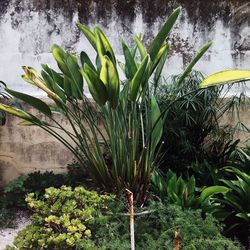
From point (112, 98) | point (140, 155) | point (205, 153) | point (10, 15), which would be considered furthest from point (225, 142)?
point (10, 15)

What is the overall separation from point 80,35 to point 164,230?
8.41ft

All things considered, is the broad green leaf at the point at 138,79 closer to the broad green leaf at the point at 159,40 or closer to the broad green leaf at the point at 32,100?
the broad green leaf at the point at 159,40

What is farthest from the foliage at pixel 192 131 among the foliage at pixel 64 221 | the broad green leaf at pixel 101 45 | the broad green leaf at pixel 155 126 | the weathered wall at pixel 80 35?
the foliage at pixel 64 221

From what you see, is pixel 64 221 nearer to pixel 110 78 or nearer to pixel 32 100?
pixel 110 78

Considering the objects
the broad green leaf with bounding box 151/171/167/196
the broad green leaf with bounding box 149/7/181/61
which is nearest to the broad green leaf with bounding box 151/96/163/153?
the broad green leaf with bounding box 151/171/167/196

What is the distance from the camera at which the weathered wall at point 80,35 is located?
4.44m

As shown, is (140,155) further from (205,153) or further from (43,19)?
(43,19)

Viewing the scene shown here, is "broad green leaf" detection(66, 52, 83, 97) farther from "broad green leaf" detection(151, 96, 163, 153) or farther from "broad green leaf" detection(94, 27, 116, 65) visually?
"broad green leaf" detection(151, 96, 163, 153)

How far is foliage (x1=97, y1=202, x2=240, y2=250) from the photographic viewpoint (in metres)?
2.60

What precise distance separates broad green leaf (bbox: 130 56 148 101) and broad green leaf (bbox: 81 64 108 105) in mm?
218

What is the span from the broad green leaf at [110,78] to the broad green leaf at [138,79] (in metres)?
0.12

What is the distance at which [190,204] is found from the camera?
3.12 metres

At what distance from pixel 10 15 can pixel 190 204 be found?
2965 mm

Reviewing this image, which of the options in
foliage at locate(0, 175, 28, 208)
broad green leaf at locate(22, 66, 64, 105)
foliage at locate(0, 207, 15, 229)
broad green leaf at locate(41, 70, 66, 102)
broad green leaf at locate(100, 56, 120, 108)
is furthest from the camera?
foliage at locate(0, 175, 28, 208)
